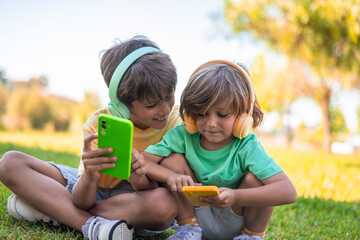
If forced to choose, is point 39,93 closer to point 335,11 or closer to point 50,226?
point 335,11

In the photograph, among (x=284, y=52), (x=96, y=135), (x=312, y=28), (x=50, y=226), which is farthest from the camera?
(x=284, y=52)

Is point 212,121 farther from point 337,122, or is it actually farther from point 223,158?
point 337,122

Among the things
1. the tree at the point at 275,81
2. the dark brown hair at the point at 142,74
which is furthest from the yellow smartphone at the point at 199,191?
the tree at the point at 275,81

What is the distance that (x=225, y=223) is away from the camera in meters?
2.03

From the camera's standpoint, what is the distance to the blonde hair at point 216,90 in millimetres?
1887

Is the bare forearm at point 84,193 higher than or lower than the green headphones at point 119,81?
lower

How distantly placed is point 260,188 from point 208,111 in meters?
0.49

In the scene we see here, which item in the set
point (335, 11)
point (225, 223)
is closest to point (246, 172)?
point (225, 223)

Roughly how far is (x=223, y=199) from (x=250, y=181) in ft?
0.75

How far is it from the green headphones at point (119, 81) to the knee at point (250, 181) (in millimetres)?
773

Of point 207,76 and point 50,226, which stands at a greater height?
point 207,76

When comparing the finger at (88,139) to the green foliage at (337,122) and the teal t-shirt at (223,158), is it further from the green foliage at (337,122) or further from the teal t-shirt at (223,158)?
the green foliage at (337,122)

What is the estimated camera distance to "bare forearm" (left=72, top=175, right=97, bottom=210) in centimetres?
188

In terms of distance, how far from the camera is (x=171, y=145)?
6.70ft
